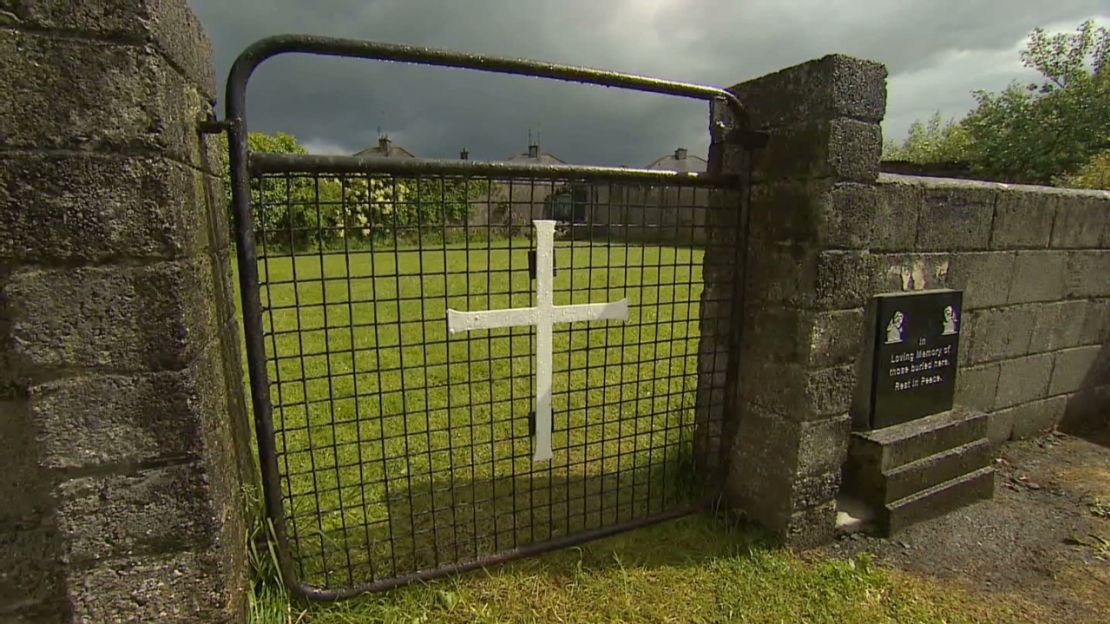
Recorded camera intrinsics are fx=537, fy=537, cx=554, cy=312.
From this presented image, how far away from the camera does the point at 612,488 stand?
3.01 metres

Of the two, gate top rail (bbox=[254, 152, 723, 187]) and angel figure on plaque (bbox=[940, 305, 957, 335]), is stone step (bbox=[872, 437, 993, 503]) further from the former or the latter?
gate top rail (bbox=[254, 152, 723, 187])

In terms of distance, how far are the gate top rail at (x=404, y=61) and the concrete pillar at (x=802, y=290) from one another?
517mm

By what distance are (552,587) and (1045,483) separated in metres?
3.27

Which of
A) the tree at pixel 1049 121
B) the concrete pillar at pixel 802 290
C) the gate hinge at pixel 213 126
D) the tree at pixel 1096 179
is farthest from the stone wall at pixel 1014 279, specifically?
the tree at pixel 1049 121

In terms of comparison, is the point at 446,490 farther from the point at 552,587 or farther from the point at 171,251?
the point at 171,251

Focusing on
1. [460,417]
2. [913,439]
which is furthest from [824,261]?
[460,417]

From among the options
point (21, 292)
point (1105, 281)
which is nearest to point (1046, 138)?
point (1105, 281)

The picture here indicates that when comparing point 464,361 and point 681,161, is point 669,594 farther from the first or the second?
point 681,161

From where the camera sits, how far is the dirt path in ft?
7.75

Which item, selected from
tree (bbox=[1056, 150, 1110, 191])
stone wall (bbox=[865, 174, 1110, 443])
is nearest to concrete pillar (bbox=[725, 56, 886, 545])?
Answer: stone wall (bbox=[865, 174, 1110, 443])

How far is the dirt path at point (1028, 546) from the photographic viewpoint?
7.75ft

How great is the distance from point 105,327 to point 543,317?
1.43 meters

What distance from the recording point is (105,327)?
4.29 ft

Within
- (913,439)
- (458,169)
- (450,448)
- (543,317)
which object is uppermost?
(458,169)
